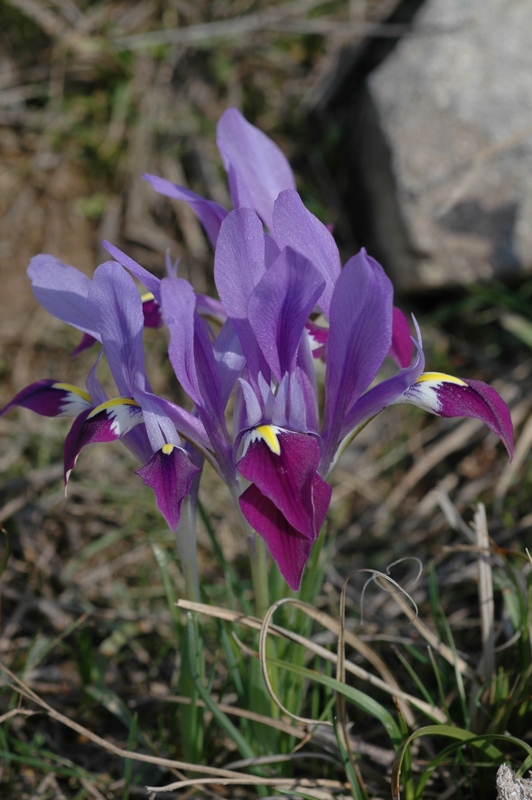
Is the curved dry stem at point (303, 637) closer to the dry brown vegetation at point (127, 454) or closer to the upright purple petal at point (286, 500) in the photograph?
the dry brown vegetation at point (127, 454)

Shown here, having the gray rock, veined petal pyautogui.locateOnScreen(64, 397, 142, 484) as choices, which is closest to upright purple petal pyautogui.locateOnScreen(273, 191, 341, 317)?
veined petal pyautogui.locateOnScreen(64, 397, 142, 484)

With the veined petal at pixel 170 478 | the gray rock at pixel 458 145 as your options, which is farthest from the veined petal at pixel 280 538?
the gray rock at pixel 458 145

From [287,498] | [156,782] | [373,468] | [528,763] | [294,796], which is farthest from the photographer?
[373,468]

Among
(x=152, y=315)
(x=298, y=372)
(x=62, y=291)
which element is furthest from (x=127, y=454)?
(x=298, y=372)

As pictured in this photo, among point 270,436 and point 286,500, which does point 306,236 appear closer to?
point 270,436

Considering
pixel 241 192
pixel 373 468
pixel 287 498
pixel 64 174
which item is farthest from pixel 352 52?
pixel 287 498

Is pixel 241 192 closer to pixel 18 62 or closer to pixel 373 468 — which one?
pixel 373 468
